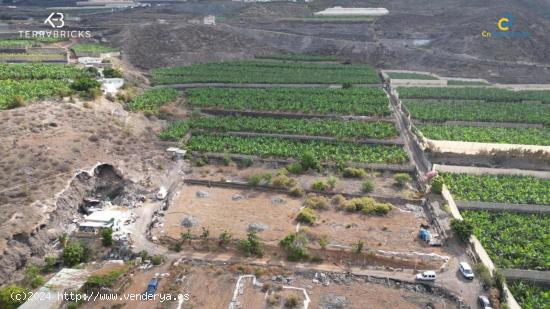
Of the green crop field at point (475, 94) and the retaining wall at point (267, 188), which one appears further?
the green crop field at point (475, 94)

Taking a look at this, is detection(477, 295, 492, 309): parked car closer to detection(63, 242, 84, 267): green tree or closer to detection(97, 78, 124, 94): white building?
detection(63, 242, 84, 267): green tree

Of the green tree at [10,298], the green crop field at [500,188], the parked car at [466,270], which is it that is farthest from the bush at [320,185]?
the green tree at [10,298]

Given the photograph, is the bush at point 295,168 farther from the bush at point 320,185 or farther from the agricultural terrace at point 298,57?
the agricultural terrace at point 298,57

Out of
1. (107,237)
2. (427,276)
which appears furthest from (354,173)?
(107,237)

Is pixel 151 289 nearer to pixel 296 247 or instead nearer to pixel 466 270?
pixel 296 247

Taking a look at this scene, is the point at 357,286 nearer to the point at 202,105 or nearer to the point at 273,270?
the point at 273,270

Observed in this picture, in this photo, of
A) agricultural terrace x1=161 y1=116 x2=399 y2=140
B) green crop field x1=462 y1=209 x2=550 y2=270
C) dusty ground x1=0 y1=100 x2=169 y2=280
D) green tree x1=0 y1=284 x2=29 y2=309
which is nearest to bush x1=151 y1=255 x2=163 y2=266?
dusty ground x1=0 y1=100 x2=169 y2=280

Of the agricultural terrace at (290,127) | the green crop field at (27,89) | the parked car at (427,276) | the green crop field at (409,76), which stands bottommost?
the parked car at (427,276)
